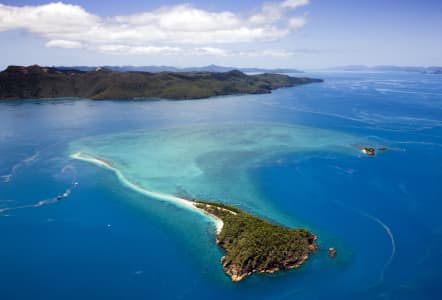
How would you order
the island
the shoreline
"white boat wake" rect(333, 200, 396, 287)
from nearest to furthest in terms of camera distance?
"white boat wake" rect(333, 200, 396, 287) < the island < the shoreline

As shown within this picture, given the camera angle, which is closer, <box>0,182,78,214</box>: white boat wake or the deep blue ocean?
the deep blue ocean

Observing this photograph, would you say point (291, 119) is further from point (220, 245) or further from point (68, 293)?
point (68, 293)

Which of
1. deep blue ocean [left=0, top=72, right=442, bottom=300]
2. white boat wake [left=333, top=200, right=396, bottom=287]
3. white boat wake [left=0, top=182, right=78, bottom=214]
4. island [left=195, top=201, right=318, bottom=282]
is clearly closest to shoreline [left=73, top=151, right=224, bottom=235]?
deep blue ocean [left=0, top=72, right=442, bottom=300]

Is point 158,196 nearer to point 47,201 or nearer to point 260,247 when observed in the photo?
point 47,201

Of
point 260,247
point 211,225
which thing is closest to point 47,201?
point 211,225

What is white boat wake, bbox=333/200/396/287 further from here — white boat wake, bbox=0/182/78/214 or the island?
white boat wake, bbox=0/182/78/214

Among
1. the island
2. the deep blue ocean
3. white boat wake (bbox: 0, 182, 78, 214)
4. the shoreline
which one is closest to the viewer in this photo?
the deep blue ocean

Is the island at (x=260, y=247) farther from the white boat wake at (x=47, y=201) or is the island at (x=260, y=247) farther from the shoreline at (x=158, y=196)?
the white boat wake at (x=47, y=201)
